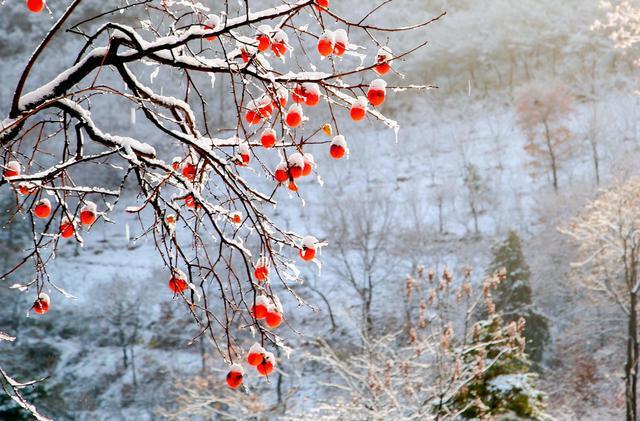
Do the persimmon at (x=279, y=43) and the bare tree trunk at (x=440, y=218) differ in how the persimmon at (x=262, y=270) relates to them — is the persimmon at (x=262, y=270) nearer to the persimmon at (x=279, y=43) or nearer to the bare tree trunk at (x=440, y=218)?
the persimmon at (x=279, y=43)

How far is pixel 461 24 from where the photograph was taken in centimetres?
3781

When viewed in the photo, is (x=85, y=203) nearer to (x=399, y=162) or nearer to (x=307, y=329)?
(x=307, y=329)

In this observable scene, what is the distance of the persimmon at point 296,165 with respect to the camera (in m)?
1.50

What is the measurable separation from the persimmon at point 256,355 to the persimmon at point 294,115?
677mm

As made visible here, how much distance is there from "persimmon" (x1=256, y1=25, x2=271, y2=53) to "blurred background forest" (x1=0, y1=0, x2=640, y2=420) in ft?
14.4

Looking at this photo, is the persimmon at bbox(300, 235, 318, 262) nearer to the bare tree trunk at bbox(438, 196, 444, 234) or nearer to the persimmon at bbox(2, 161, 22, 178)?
the persimmon at bbox(2, 161, 22, 178)

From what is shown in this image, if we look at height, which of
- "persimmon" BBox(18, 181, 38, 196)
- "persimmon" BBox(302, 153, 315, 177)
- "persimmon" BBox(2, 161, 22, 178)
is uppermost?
"persimmon" BBox(2, 161, 22, 178)

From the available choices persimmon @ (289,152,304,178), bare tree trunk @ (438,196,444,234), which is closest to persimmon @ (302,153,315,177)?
persimmon @ (289,152,304,178)

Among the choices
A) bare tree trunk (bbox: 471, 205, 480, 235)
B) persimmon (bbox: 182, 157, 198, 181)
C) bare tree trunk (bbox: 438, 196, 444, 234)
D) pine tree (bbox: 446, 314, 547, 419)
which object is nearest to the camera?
persimmon (bbox: 182, 157, 198, 181)

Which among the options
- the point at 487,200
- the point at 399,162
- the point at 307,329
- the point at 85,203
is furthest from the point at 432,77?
the point at 85,203

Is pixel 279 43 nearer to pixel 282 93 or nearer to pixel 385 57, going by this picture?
pixel 282 93

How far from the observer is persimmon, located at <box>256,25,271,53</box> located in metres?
1.49

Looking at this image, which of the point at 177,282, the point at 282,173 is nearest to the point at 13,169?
the point at 177,282

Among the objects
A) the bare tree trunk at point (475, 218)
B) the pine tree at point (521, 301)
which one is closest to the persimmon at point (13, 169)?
the pine tree at point (521, 301)
